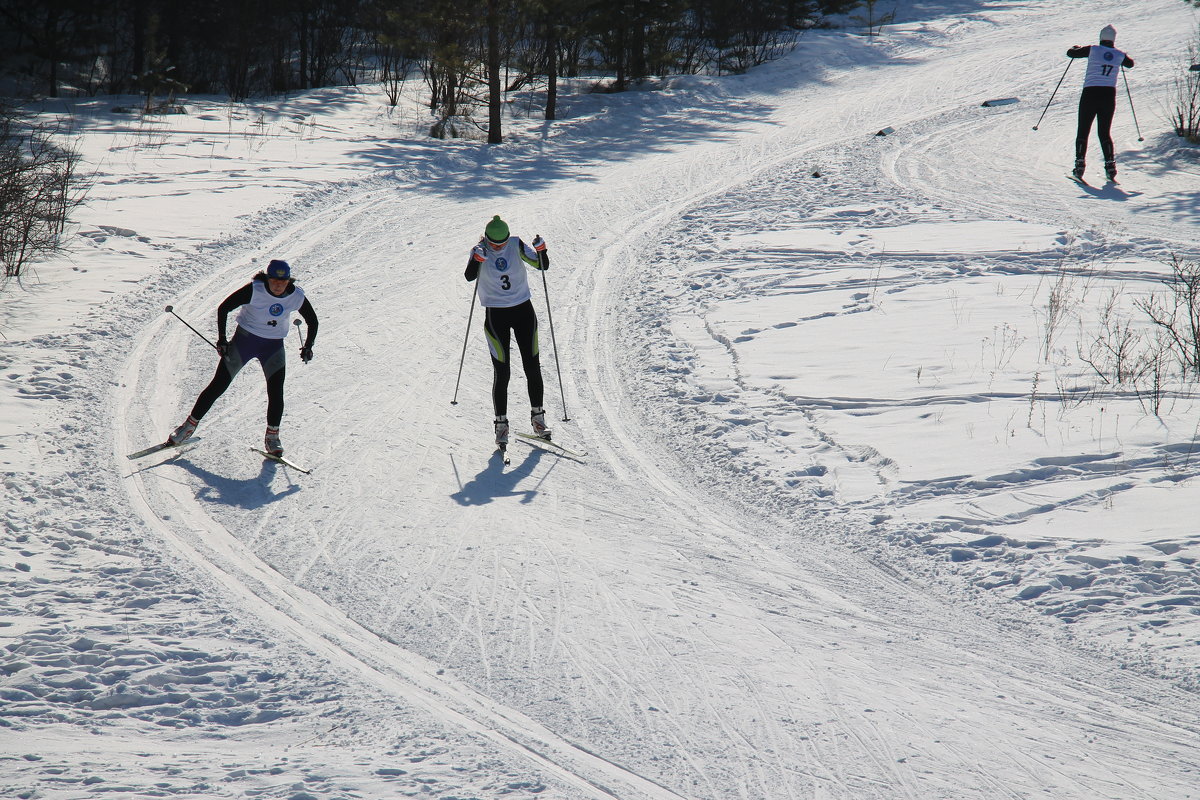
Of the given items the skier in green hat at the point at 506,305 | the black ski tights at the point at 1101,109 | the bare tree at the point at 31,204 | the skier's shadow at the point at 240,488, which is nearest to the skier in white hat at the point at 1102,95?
the black ski tights at the point at 1101,109

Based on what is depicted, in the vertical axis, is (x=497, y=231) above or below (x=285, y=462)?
above

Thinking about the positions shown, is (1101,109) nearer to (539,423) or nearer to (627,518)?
(539,423)

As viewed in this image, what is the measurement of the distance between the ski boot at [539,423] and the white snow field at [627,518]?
1.06 ft

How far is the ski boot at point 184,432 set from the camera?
7.65m

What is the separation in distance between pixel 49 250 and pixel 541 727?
11328mm

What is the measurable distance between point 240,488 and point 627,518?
3.24 meters

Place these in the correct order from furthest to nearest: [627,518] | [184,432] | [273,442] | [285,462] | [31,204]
→ [31,204] < [184,432] < [273,442] < [285,462] < [627,518]

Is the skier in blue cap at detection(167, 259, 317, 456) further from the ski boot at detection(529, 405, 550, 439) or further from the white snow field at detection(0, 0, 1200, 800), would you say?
the ski boot at detection(529, 405, 550, 439)

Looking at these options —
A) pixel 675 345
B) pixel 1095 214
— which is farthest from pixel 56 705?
pixel 1095 214

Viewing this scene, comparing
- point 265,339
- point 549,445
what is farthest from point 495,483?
point 265,339

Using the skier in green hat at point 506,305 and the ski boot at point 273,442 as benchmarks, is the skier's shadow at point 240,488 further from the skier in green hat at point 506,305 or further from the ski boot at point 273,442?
the skier in green hat at point 506,305

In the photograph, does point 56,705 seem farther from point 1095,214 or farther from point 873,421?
point 1095,214

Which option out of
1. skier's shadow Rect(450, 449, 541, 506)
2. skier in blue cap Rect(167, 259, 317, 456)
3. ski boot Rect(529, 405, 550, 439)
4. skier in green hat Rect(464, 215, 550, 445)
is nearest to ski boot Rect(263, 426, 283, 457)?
skier in blue cap Rect(167, 259, 317, 456)

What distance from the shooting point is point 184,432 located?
7703 mm
